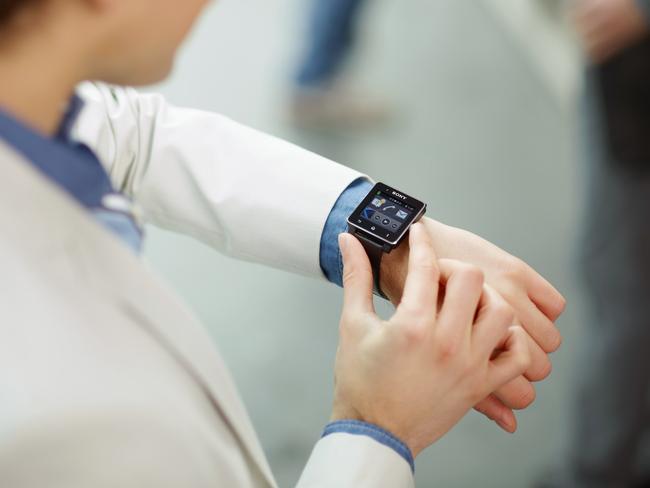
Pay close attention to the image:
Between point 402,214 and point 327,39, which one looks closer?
point 402,214

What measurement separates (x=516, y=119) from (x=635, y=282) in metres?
0.97

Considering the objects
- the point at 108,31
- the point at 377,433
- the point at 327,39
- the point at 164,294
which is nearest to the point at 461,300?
the point at 377,433

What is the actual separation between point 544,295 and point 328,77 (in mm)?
1682

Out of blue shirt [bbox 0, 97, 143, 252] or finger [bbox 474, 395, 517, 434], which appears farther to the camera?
finger [bbox 474, 395, 517, 434]

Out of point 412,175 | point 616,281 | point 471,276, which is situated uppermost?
point 471,276

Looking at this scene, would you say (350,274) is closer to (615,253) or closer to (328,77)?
(615,253)

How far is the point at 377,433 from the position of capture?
2.34 feet

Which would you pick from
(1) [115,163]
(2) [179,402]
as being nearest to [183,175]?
(1) [115,163]

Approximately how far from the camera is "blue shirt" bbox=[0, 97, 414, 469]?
625mm

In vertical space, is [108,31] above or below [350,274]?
above

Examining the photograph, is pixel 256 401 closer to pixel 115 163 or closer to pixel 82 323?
pixel 115 163

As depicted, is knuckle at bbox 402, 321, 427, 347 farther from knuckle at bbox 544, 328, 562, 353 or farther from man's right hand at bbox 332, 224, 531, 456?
knuckle at bbox 544, 328, 562, 353

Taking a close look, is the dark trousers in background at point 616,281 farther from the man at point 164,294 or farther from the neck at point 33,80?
the neck at point 33,80

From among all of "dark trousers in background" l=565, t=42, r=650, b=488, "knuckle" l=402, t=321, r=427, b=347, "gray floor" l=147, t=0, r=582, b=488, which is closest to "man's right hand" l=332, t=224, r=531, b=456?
"knuckle" l=402, t=321, r=427, b=347
